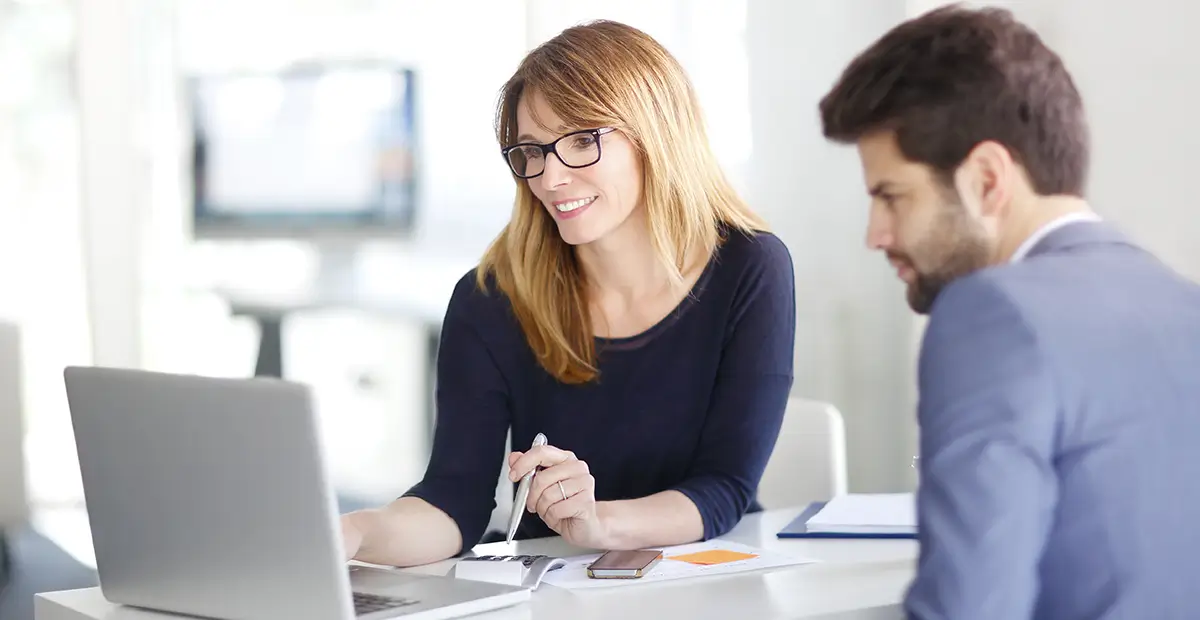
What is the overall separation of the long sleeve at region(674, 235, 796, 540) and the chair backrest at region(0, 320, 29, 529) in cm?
233

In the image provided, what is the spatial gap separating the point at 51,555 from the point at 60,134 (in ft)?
3.76

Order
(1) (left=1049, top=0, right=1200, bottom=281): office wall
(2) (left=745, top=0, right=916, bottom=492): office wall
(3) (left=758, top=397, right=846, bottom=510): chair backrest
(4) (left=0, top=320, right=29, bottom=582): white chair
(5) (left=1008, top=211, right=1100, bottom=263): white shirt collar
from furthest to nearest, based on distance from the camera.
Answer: (2) (left=745, top=0, right=916, bottom=492): office wall, (4) (left=0, top=320, right=29, bottom=582): white chair, (1) (left=1049, top=0, right=1200, bottom=281): office wall, (3) (left=758, top=397, right=846, bottom=510): chair backrest, (5) (left=1008, top=211, right=1100, bottom=263): white shirt collar

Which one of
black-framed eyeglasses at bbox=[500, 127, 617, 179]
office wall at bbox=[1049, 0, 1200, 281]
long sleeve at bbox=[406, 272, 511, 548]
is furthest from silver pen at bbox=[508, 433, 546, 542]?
office wall at bbox=[1049, 0, 1200, 281]

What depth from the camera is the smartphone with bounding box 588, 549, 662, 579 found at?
147 centimetres

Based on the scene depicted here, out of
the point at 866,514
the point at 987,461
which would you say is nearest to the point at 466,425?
the point at 866,514

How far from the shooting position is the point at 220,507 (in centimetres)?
124

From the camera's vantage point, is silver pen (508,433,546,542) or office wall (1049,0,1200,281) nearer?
silver pen (508,433,546,542)

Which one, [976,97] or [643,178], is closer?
[976,97]

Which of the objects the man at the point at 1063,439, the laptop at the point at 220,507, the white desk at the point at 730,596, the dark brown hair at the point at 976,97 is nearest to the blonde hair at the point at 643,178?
the white desk at the point at 730,596

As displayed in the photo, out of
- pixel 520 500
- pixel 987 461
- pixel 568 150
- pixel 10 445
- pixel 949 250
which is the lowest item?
pixel 10 445

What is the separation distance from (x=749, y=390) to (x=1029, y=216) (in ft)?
2.63

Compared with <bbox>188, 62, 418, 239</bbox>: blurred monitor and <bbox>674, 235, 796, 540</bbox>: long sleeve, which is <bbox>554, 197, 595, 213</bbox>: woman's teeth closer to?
<bbox>674, 235, 796, 540</bbox>: long sleeve

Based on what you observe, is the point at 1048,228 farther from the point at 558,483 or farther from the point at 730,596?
the point at 558,483

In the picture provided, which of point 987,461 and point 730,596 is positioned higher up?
point 987,461
